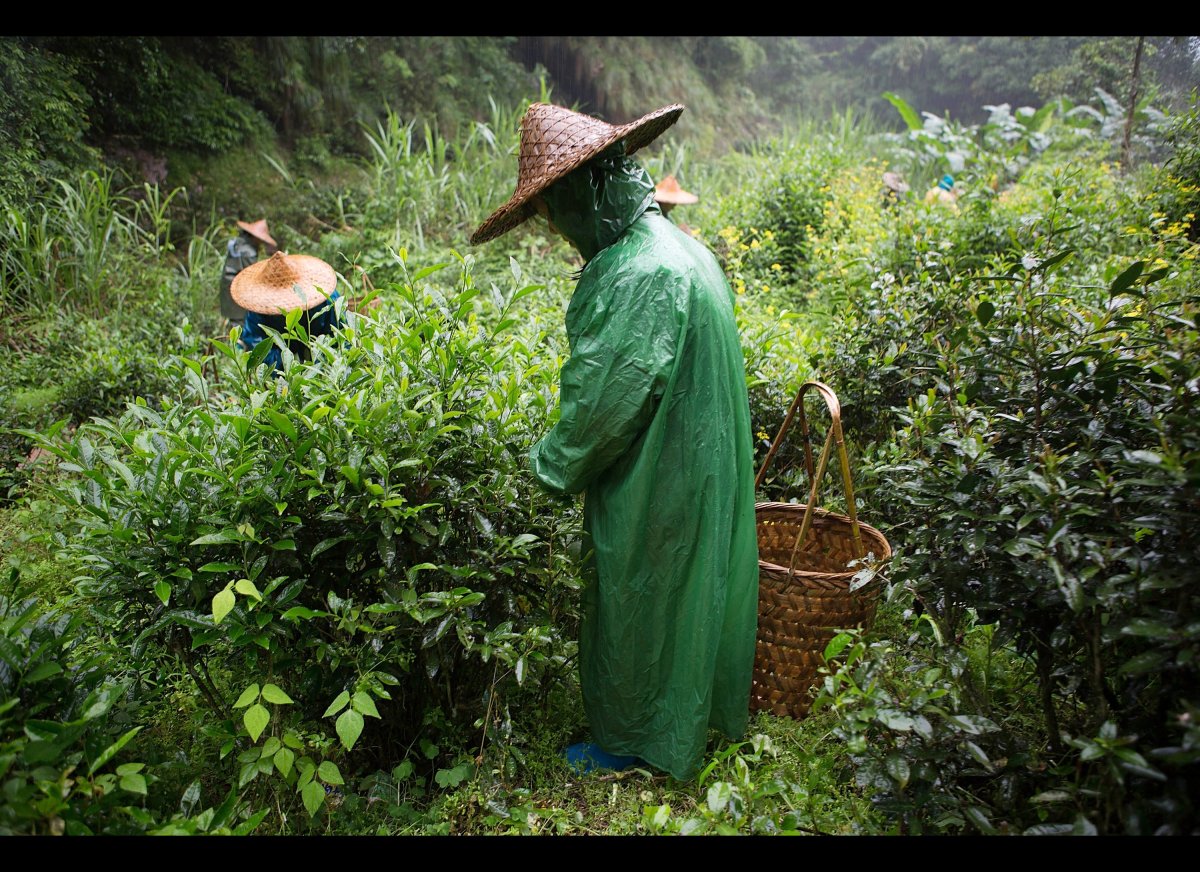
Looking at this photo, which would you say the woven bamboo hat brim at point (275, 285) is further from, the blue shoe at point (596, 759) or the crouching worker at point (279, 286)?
the blue shoe at point (596, 759)

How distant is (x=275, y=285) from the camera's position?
3637 millimetres

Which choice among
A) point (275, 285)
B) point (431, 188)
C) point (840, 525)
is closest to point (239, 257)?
point (275, 285)

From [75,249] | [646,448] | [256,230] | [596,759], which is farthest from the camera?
[256,230]

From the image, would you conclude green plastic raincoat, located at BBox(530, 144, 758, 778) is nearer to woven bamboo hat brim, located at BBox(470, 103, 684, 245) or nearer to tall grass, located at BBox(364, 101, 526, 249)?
woven bamboo hat brim, located at BBox(470, 103, 684, 245)

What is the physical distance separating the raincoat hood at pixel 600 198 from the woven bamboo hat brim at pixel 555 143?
1.7 inches

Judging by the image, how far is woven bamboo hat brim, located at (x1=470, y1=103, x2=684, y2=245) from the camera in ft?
6.08

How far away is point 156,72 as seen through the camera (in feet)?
20.0

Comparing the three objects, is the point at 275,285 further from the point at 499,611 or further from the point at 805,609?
the point at 805,609

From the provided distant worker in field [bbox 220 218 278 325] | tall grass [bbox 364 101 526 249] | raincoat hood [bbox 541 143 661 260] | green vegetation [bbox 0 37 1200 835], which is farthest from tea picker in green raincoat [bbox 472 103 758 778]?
tall grass [bbox 364 101 526 249]

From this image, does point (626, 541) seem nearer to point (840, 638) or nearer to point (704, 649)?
point (704, 649)

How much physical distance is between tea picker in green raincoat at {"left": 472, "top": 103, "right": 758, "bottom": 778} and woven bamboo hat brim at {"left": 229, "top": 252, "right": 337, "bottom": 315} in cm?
191

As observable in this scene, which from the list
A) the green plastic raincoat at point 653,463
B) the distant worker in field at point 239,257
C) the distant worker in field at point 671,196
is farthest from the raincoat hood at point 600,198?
the distant worker in field at point 671,196

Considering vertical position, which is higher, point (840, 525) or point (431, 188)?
point (431, 188)

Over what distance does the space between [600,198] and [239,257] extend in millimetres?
3805
